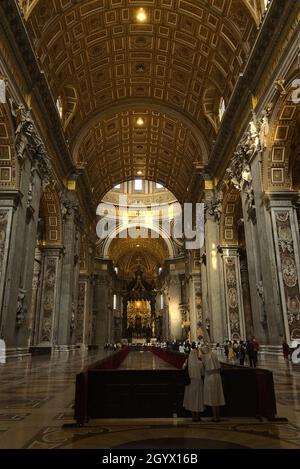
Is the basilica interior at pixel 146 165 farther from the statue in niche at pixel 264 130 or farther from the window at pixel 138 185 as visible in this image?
the window at pixel 138 185

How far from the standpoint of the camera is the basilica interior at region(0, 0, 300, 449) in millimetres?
5430

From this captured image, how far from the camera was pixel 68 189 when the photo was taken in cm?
1877

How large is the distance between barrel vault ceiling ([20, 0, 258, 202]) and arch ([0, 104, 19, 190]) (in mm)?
3758

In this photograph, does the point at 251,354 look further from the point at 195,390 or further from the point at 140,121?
the point at 140,121

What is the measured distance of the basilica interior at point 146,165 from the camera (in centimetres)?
543

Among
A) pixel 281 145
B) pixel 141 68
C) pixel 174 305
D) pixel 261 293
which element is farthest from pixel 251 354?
pixel 174 305

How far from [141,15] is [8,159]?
8583 mm

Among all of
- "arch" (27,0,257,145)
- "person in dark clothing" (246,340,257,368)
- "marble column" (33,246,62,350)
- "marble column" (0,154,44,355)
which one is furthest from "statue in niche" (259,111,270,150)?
"marble column" (33,246,62,350)

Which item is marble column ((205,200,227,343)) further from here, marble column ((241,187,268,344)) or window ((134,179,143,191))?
window ((134,179,143,191))

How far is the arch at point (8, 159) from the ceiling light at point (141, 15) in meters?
7.93

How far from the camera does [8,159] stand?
11023mm

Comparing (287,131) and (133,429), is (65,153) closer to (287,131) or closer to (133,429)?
(287,131)

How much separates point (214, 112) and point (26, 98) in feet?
31.4
